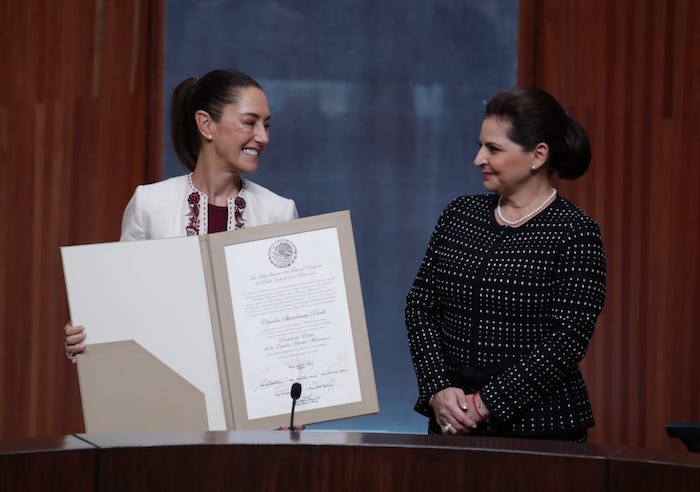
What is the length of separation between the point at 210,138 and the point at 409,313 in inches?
25.5

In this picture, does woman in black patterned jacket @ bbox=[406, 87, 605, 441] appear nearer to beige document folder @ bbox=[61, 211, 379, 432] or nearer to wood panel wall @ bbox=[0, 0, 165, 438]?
beige document folder @ bbox=[61, 211, 379, 432]

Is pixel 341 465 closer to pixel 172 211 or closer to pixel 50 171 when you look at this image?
pixel 172 211

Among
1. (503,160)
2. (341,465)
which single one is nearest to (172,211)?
(503,160)

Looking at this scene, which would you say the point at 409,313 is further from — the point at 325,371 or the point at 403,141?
the point at 403,141

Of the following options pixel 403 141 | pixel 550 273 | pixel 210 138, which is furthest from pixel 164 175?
pixel 550 273

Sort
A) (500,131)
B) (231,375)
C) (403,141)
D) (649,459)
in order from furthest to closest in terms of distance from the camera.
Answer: (403,141) < (500,131) < (231,375) < (649,459)

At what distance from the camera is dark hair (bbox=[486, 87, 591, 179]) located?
2320mm

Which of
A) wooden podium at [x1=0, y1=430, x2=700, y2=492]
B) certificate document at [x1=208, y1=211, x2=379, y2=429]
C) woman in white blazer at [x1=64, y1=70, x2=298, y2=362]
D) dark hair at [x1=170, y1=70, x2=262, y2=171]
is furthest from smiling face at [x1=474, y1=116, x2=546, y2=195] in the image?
wooden podium at [x1=0, y1=430, x2=700, y2=492]

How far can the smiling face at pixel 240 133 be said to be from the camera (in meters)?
2.47

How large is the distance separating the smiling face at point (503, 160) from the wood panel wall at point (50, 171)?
1.93m

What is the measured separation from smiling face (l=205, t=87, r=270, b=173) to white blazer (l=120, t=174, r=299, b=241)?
88 millimetres

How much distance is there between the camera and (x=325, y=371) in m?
2.14

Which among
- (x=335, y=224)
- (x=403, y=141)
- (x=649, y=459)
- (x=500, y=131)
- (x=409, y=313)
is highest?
(x=403, y=141)

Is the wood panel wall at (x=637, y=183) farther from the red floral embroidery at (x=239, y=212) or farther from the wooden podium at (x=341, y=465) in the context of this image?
the wooden podium at (x=341, y=465)
